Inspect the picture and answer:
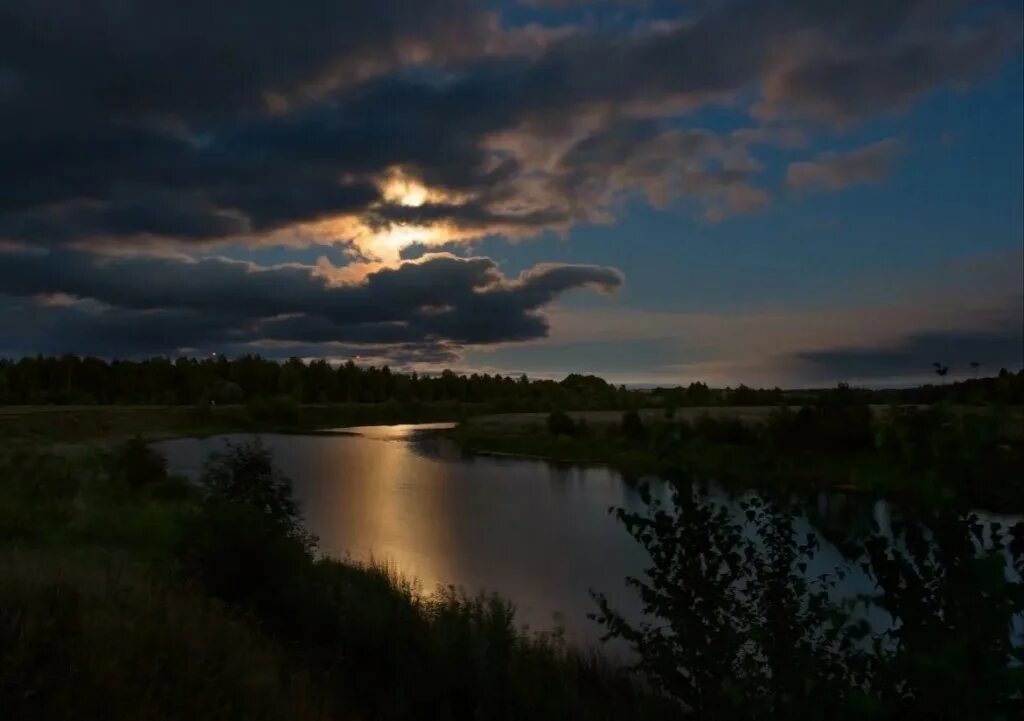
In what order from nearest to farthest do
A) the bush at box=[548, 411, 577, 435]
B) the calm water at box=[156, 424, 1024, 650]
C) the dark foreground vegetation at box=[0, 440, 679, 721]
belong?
the dark foreground vegetation at box=[0, 440, 679, 721]
the calm water at box=[156, 424, 1024, 650]
the bush at box=[548, 411, 577, 435]

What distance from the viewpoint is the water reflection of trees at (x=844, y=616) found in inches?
138

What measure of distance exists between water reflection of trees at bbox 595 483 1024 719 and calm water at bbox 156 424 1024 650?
0.84 ft

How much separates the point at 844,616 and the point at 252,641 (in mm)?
5215

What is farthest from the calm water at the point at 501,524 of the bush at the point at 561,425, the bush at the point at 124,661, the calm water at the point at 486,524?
the bush at the point at 561,425

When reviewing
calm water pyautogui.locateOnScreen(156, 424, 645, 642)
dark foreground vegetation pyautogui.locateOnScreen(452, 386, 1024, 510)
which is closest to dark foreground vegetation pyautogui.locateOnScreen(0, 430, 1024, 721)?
dark foreground vegetation pyautogui.locateOnScreen(452, 386, 1024, 510)

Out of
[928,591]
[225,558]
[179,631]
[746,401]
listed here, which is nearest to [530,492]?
[225,558]

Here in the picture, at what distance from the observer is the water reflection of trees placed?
11.5 ft

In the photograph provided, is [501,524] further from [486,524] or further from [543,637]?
[543,637]

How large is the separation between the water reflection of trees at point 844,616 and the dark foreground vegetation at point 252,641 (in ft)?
5.30

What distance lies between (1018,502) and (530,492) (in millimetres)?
29745

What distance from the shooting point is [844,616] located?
4062 mm

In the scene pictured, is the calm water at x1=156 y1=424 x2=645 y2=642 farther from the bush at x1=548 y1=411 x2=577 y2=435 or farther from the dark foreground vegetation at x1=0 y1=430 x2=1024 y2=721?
the bush at x1=548 y1=411 x2=577 y2=435

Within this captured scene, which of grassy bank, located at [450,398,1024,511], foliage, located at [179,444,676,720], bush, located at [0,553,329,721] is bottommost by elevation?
foliage, located at [179,444,676,720]

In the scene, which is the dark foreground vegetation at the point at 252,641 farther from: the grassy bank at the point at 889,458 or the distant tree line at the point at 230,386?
the distant tree line at the point at 230,386
